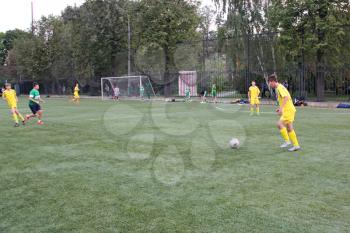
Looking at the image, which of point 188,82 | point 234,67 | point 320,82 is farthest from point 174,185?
point 234,67

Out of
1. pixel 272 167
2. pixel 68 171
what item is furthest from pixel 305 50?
pixel 68 171

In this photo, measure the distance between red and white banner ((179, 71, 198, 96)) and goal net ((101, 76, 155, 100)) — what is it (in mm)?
3151

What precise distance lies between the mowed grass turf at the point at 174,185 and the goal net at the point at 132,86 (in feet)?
91.9

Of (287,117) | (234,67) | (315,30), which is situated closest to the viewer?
(287,117)

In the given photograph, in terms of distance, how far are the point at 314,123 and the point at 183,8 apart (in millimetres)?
29298

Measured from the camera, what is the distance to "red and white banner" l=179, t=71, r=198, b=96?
3789cm

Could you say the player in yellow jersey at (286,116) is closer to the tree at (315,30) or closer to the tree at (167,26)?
the tree at (315,30)

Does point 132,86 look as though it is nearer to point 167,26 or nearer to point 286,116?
point 167,26

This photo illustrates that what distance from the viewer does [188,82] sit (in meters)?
38.6

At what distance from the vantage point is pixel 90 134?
A: 1304 centimetres

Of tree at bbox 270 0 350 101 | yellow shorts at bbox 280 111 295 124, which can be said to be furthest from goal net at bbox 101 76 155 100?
yellow shorts at bbox 280 111 295 124

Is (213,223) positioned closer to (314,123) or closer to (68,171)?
(68,171)

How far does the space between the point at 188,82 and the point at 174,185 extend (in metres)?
32.6

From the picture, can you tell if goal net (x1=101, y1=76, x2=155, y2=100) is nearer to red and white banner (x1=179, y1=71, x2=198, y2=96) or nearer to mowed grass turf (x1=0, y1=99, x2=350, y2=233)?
red and white banner (x1=179, y1=71, x2=198, y2=96)
